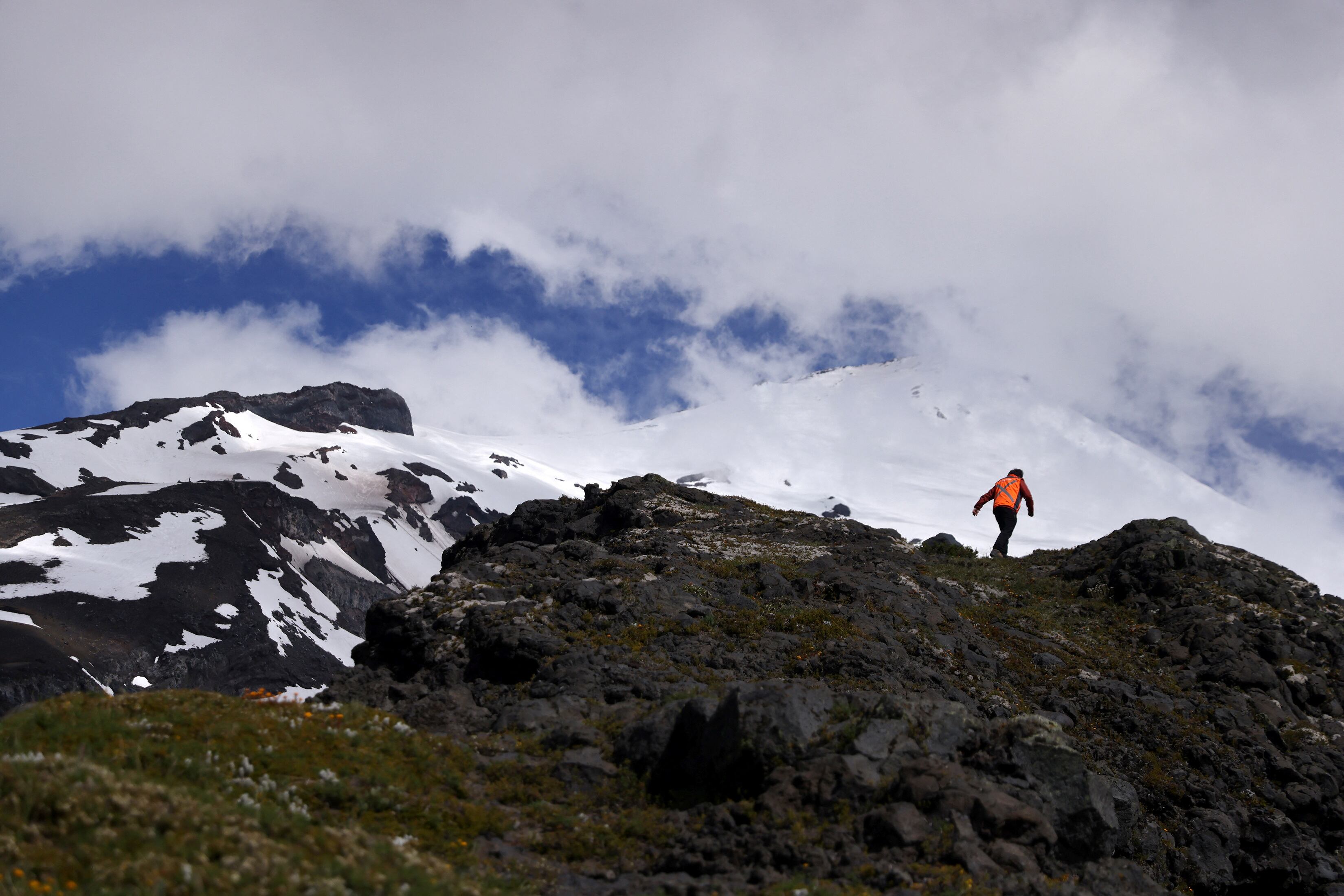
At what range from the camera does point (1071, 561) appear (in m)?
33.3

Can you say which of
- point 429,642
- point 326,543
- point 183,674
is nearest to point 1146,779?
point 429,642

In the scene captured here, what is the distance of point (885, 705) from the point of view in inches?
590

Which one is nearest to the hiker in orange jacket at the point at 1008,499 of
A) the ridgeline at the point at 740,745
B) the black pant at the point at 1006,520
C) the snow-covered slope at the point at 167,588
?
the black pant at the point at 1006,520

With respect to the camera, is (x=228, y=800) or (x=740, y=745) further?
(x=740, y=745)

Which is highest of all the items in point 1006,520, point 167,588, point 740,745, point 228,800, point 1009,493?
point 1009,493

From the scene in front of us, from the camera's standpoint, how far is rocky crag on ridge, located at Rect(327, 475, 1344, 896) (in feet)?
41.2

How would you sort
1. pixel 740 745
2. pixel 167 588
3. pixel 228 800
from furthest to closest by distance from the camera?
pixel 167 588 < pixel 740 745 < pixel 228 800

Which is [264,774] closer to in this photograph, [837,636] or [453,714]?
[453,714]

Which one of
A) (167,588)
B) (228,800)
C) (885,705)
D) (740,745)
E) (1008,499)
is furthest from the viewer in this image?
(167,588)

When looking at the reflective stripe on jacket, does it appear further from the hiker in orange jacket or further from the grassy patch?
the grassy patch

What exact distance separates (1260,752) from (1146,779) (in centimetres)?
346

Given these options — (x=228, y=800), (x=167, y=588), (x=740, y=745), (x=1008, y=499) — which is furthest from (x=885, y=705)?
(x=167, y=588)

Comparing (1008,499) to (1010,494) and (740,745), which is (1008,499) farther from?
(740,745)

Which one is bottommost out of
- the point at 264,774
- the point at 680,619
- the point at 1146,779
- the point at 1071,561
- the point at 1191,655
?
the point at 264,774
